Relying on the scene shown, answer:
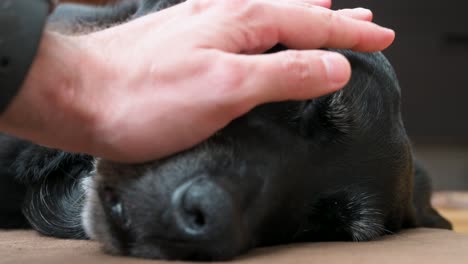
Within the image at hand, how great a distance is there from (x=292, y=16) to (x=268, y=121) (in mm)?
221

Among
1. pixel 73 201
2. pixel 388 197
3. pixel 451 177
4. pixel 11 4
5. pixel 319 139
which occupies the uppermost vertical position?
pixel 11 4

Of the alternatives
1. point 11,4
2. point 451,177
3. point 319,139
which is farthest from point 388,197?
point 451,177

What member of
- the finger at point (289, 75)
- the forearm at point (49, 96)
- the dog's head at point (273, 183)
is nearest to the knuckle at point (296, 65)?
the finger at point (289, 75)

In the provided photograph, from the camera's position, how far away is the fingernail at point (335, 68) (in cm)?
124

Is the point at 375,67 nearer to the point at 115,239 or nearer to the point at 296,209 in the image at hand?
the point at 296,209

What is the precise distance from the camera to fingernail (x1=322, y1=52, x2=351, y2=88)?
1244 millimetres

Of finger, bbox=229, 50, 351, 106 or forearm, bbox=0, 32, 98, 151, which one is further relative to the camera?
finger, bbox=229, 50, 351, 106

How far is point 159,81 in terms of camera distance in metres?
1.12

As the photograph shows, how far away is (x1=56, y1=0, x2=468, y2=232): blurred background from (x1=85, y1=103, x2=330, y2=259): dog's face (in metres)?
4.24

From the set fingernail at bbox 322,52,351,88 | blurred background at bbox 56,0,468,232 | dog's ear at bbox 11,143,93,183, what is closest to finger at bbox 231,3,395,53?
fingernail at bbox 322,52,351,88

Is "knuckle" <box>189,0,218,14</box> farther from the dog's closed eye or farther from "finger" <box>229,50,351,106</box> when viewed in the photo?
the dog's closed eye

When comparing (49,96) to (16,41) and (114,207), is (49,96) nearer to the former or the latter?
(16,41)

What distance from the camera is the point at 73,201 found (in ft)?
5.41

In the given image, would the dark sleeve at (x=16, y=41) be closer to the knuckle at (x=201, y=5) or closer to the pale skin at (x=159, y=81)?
the pale skin at (x=159, y=81)
